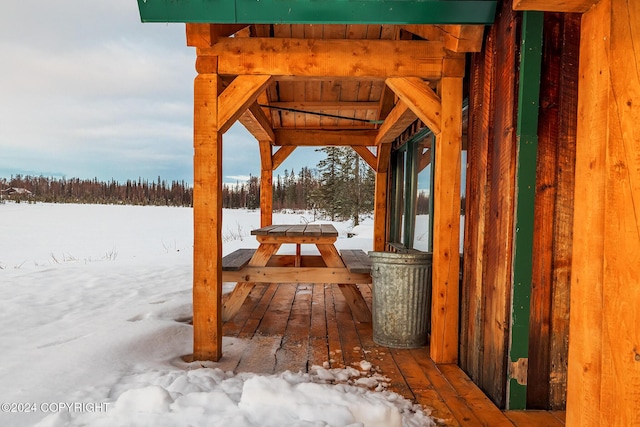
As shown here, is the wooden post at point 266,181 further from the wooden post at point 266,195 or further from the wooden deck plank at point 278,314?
the wooden deck plank at point 278,314

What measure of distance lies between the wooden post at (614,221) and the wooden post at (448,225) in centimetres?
173

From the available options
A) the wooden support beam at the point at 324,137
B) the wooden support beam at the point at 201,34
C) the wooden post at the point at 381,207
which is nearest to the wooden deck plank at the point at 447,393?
the wooden support beam at the point at 201,34

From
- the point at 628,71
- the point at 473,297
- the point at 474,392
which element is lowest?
the point at 474,392

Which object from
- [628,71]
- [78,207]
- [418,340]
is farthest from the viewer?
[78,207]

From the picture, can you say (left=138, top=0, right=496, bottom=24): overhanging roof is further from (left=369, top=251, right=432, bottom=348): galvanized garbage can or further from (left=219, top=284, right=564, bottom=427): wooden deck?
(left=219, top=284, right=564, bottom=427): wooden deck

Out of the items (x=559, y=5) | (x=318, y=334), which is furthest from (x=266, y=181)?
(x=559, y=5)

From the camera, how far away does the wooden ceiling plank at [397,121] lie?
403 centimetres

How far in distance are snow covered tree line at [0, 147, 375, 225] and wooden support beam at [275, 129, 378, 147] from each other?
34.1 feet

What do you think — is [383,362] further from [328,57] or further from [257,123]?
[257,123]

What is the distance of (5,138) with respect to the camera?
31.0 metres

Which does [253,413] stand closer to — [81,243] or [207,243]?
[207,243]

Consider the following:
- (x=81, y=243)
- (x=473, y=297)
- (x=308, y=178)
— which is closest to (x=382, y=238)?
(x=473, y=297)

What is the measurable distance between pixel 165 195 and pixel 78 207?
5.23 meters

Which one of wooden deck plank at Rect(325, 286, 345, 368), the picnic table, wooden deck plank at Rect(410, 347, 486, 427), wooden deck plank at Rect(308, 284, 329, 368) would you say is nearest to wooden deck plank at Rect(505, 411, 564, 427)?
wooden deck plank at Rect(410, 347, 486, 427)
